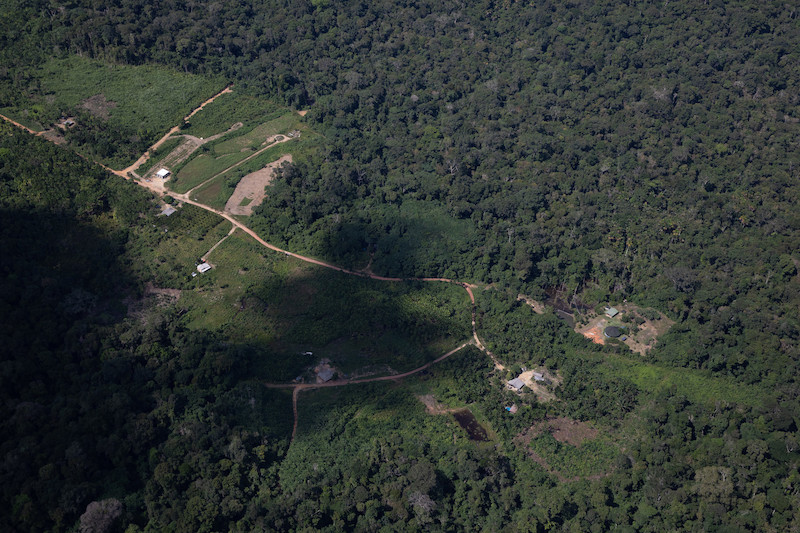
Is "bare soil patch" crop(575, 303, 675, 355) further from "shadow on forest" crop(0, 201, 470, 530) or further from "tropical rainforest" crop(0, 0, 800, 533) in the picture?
"shadow on forest" crop(0, 201, 470, 530)

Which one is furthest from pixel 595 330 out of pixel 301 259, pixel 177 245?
pixel 177 245

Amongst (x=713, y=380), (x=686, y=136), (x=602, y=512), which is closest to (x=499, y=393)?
(x=602, y=512)

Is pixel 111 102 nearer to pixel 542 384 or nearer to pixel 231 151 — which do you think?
pixel 231 151

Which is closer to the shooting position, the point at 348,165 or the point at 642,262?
the point at 642,262

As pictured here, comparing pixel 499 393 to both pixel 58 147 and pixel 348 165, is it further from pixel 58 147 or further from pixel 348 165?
pixel 58 147

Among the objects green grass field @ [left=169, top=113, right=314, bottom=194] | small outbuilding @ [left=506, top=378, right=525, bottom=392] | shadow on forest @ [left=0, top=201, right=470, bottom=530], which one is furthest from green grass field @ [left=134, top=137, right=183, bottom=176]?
small outbuilding @ [left=506, top=378, right=525, bottom=392]
